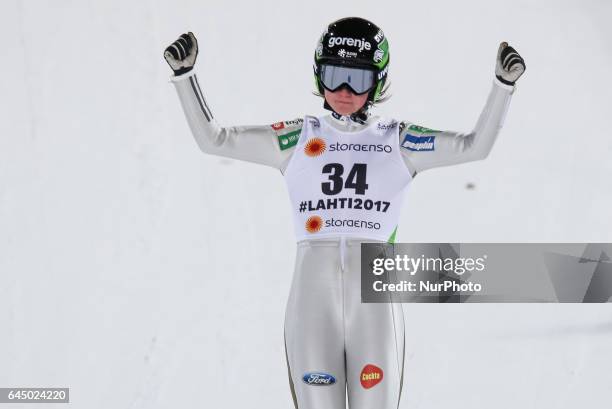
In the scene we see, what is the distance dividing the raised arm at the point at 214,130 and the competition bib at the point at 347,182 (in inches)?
2.0

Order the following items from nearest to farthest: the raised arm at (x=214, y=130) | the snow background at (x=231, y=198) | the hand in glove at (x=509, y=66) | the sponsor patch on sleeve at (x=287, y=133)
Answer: the hand in glove at (x=509, y=66), the raised arm at (x=214, y=130), the sponsor patch on sleeve at (x=287, y=133), the snow background at (x=231, y=198)

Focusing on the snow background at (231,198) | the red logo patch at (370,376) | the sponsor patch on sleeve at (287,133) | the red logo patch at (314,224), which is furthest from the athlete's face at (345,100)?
the snow background at (231,198)

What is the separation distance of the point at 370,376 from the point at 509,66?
0.81 m

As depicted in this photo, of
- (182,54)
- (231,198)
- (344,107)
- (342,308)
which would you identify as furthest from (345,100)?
(231,198)

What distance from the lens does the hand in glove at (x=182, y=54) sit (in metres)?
2.44

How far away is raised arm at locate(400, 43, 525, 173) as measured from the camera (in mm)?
2377

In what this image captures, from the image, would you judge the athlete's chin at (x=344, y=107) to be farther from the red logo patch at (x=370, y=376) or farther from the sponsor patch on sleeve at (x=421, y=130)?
the red logo patch at (x=370, y=376)

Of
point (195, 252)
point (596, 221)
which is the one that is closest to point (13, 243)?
point (195, 252)

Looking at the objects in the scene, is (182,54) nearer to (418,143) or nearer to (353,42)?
(353,42)

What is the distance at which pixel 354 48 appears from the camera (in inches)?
98.0

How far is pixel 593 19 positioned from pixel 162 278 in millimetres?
2418

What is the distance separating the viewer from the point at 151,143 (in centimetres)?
414

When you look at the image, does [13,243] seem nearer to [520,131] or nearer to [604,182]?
[520,131]

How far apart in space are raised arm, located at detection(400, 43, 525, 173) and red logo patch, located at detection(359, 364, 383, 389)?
0.53 meters
